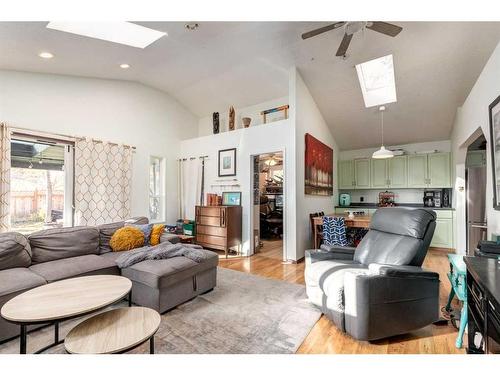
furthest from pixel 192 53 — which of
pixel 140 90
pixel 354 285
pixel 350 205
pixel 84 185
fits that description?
pixel 350 205

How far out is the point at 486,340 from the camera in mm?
1221

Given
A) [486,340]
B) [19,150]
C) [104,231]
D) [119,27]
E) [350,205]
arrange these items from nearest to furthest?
[486,340]
[119,27]
[104,231]
[19,150]
[350,205]

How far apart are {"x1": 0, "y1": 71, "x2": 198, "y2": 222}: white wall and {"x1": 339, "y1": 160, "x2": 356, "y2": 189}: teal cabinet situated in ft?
13.2

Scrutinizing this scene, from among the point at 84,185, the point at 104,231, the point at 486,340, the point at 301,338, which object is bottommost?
the point at 301,338

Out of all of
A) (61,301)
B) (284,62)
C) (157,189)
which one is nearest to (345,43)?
(284,62)

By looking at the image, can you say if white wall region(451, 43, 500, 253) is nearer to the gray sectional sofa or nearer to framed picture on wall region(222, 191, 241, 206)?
the gray sectional sofa

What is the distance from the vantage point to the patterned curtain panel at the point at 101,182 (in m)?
4.00

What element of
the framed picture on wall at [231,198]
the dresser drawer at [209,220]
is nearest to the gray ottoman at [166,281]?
the dresser drawer at [209,220]

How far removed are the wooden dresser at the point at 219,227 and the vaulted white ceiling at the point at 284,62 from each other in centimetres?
252

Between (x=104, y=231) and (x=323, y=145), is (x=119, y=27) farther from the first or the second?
(x=323, y=145)

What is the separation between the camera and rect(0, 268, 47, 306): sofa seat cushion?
192 cm

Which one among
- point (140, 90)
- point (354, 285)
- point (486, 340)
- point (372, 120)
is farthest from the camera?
point (372, 120)

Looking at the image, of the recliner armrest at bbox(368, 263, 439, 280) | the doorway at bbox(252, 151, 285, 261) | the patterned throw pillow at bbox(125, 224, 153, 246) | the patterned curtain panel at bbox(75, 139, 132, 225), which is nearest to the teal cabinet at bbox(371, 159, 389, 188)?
the doorway at bbox(252, 151, 285, 261)
